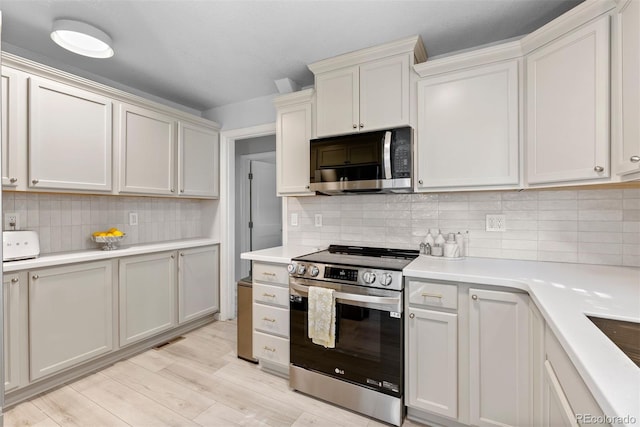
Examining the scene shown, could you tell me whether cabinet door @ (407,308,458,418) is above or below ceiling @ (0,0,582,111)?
below

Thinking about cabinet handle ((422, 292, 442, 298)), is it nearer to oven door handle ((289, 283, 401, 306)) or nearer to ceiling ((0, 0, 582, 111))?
oven door handle ((289, 283, 401, 306))

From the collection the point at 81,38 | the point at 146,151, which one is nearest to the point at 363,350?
the point at 146,151

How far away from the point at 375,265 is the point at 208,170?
2390 millimetres

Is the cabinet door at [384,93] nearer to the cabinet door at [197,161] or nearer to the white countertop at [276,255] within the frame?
the white countertop at [276,255]

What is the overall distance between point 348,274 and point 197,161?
2.28m

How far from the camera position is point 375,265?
188 cm

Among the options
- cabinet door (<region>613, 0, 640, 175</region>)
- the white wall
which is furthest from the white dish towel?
the white wall

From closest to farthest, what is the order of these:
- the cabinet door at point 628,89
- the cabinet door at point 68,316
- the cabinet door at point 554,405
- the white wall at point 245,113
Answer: the cabinet door at point 554,405, the cabinet door at point 628,89, the cabinet door at point 68,316, the white wall at point 245,113

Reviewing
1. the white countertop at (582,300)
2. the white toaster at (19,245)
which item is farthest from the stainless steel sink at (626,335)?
the white toaster at (19,245)

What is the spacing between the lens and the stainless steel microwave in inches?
81.7

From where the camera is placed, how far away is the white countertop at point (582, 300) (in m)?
0.67

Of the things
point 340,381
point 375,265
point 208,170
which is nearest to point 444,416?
point 340,381

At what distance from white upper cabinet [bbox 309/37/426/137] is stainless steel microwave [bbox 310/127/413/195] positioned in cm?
9

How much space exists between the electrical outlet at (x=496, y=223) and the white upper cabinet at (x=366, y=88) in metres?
0.92
